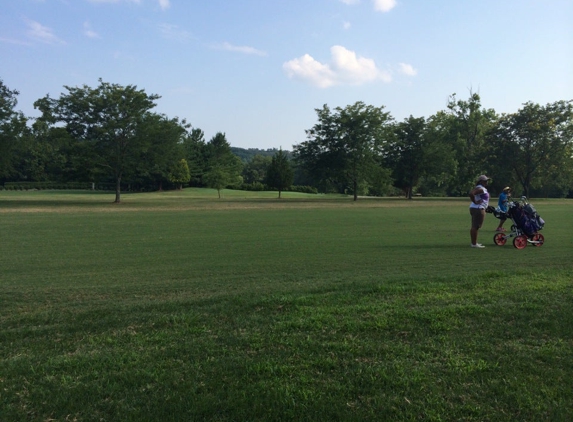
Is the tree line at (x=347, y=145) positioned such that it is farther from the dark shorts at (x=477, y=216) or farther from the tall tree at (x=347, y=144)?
the dark shorts at (x=477, y=216)

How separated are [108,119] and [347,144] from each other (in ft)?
87.7

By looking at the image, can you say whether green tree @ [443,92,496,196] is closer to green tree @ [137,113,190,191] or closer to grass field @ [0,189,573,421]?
green tree @ [137,113,190,191]

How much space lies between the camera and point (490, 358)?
12.5 feet

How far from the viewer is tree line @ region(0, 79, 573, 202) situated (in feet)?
129

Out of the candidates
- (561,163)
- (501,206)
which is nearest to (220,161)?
(561,163)

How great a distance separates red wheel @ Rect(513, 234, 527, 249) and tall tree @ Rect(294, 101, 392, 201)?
38.7 meters

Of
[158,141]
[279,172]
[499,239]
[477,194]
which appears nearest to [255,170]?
[279,172]

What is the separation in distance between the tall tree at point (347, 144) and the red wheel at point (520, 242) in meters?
38.7

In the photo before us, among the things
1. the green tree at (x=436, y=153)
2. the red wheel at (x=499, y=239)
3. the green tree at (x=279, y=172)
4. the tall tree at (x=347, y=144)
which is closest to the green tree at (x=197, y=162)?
the green tree at (x=279, y=172)

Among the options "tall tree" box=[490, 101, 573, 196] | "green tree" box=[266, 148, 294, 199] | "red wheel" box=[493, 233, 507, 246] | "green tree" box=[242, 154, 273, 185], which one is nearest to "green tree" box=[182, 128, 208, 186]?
"green tree" box=[242, 154, 273, 185]

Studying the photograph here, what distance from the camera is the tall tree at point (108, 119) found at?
38.9 m

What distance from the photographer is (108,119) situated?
39.5 metres

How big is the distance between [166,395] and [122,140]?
41.1 meters

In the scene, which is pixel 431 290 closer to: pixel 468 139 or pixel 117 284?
pixel 117 284
